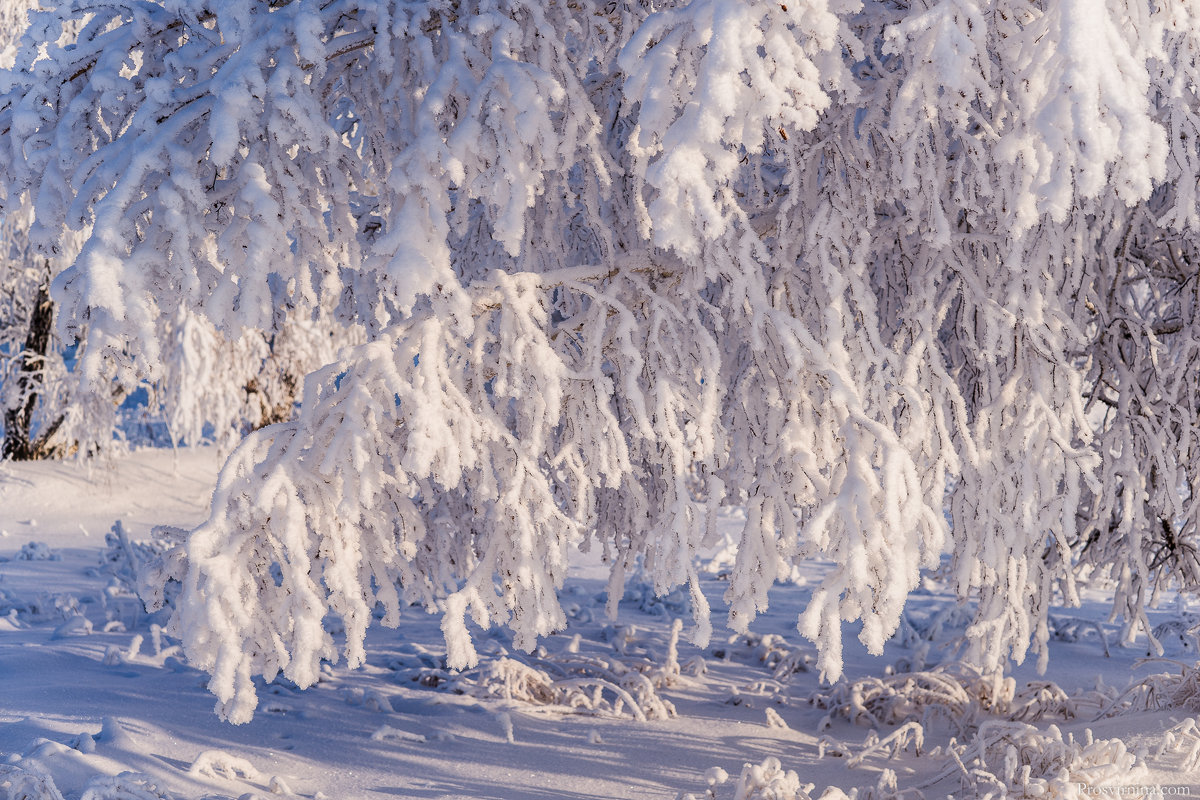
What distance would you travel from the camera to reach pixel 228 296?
3141mm

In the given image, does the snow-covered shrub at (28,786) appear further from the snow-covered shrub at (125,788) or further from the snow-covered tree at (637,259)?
the snow-covered tree at (637,259)

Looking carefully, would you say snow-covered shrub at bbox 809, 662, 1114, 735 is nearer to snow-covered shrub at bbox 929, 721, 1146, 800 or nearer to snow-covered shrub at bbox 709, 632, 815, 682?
snow-covered shrub at bbox 709, 632, 815, 682

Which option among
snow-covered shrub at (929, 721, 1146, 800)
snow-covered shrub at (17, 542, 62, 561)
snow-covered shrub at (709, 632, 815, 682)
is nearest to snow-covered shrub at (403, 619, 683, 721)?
snow-covered shrub at (709, 632, 815, 682)

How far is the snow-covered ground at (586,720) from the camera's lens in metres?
3.77

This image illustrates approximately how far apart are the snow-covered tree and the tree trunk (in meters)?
9.38

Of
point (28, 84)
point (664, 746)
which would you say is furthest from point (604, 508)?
point (28, 84)

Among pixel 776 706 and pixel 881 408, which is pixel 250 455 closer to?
pixel 881 408

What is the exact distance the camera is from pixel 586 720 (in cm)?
538

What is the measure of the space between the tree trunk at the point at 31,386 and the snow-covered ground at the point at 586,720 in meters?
4.84

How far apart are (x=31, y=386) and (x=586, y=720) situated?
9819 mm

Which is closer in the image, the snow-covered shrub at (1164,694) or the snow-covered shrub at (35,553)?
the snow-covered shrub at (1164,694)

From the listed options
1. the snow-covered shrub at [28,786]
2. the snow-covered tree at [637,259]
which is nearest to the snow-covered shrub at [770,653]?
the snow-covered tree at [637,259]

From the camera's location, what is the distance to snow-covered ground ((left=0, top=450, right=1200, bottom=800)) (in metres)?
3.77

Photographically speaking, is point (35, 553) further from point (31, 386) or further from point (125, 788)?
point (125, 788)
